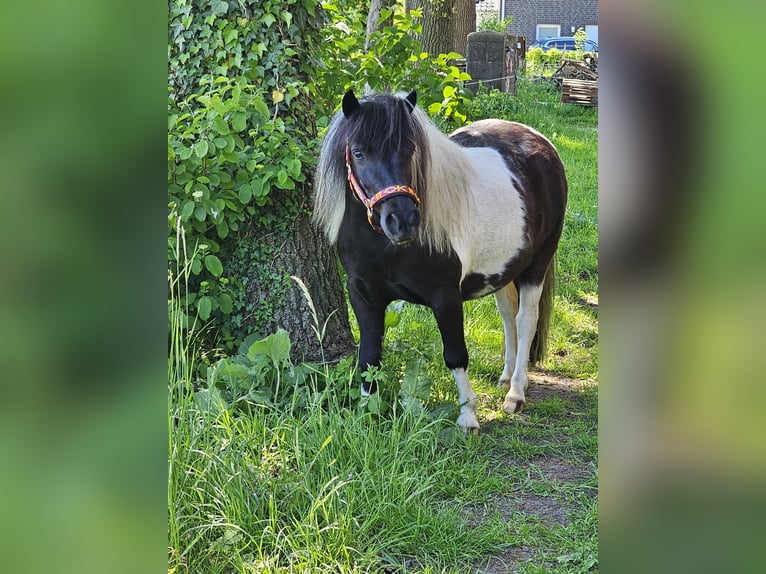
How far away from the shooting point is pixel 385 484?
2.89 meters

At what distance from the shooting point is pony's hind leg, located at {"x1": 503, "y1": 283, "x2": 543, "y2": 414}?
4.50 metres

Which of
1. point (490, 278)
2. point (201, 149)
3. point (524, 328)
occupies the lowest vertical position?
point (524, 328)

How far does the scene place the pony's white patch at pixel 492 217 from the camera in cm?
402

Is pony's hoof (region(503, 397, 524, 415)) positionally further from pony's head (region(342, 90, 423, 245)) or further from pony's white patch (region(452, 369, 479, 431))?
pony's head (region(342, 90, 423, 245))

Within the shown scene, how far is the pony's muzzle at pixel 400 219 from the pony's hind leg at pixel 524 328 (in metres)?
1.79

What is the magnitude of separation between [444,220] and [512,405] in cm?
140

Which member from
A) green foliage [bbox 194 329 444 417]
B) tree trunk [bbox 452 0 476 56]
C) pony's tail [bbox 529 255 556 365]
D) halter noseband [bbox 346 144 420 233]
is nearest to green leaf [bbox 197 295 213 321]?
green foliage [bbox 194 329 444 417]

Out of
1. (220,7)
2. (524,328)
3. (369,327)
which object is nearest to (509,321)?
(524,328)

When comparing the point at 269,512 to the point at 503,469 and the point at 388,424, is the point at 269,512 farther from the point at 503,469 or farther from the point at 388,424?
the point at 503,469

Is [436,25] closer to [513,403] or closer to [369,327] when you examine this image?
[513,403]
